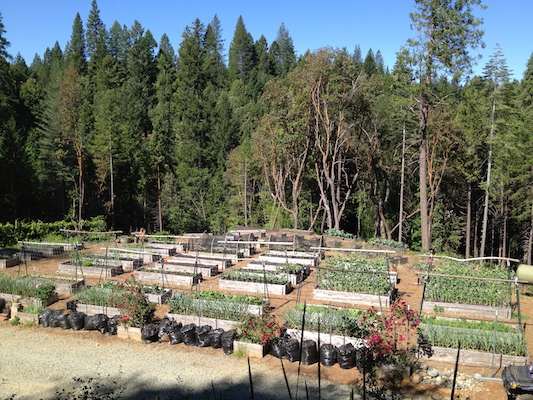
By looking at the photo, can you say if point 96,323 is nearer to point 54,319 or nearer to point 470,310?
point 54,319

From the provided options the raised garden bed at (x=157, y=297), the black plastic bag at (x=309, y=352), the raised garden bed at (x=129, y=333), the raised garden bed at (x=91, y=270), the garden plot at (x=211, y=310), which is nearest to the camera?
the black plastic bag at (x=309, y=352)

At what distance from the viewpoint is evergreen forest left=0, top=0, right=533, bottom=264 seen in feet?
71.7

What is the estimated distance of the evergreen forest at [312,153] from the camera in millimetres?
21859

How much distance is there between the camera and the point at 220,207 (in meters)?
37.3

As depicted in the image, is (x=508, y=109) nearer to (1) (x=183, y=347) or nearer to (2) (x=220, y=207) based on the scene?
(1) (x=183, y=347)

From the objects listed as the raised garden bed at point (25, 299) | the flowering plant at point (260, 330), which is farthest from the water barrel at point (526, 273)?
the raised garden bed at point (25, 299)

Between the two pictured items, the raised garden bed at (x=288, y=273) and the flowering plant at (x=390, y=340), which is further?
the raised garden bed at (x=288, y=273)

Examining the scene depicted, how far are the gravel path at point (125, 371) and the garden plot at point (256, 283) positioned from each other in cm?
384

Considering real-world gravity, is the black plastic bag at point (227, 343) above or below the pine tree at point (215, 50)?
below

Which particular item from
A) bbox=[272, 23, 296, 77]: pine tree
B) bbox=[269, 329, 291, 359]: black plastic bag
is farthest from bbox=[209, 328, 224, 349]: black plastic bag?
bbox=[272, 23, 296, 77]: pine tree

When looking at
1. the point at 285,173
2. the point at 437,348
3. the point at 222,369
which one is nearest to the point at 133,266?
the point at 222,369

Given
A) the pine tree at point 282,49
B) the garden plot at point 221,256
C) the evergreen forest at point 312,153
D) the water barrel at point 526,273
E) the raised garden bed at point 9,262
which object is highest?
the pine tree at point 282,49

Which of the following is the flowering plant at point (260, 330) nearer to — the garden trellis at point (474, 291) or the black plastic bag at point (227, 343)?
the black plastic bag at point (227, 343)

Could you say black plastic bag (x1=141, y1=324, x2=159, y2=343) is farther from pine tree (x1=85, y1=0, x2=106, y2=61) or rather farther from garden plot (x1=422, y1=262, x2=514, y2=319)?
pine tree (x1=85, y1=0, x2=106, y2=61)
